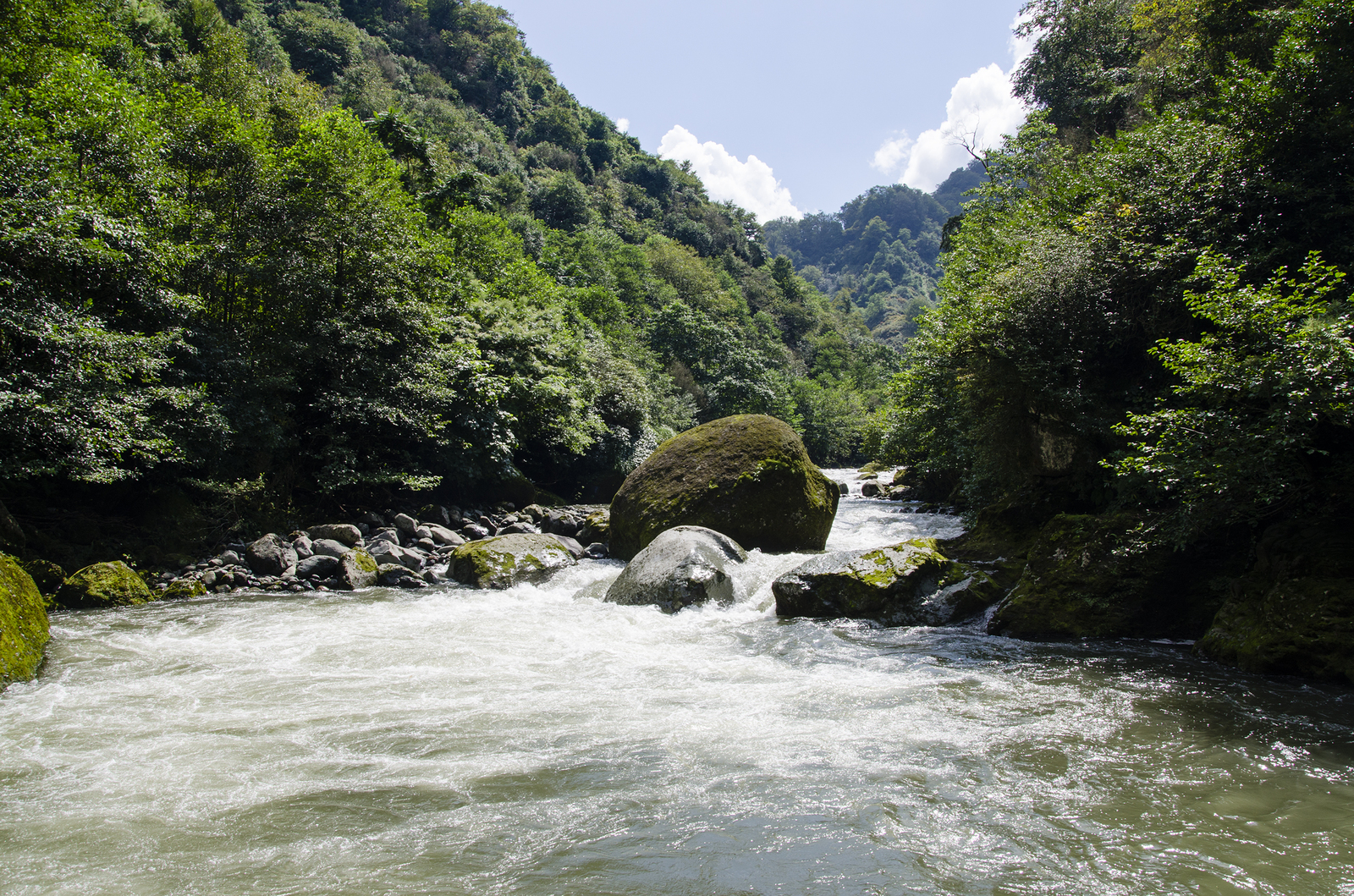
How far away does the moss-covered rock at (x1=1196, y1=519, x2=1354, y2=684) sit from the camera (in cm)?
604

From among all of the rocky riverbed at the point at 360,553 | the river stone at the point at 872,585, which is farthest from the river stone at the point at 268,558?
the river stone at the point at 872,585

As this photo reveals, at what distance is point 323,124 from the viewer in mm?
17266

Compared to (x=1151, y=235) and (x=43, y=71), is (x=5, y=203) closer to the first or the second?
(x=43, y=71)

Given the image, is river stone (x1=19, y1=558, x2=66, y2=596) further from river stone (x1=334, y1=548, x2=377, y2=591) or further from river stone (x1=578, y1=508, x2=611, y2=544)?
river stone (x1=578, y1=508, x2=611, y2=544)

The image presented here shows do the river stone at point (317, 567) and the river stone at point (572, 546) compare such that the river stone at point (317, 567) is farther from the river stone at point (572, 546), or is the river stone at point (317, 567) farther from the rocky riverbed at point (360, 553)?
the river stone at point (572, 546)

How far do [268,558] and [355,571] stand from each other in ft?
5.21

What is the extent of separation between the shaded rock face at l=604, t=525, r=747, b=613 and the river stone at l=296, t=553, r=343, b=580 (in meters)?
5.37

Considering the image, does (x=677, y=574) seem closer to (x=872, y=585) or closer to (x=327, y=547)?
(x=872, y=585)

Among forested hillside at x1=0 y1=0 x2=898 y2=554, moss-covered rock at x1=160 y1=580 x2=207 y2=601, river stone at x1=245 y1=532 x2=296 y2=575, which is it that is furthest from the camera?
river stone at x1=245 y1=532 x2=296 y2=575

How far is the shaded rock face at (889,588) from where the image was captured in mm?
8914

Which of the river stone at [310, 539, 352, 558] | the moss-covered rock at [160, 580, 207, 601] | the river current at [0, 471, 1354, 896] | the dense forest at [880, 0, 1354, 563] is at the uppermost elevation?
the dense forest at [880, 0, 1354, 563]

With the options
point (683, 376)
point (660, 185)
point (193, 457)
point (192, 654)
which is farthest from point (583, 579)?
point (660, 185)

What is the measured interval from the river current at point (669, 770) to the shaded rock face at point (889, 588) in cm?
98

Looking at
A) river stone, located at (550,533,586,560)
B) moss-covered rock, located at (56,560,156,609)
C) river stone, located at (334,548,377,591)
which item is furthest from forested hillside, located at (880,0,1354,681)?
moss-covered rock, located at (56,560,156,609)
